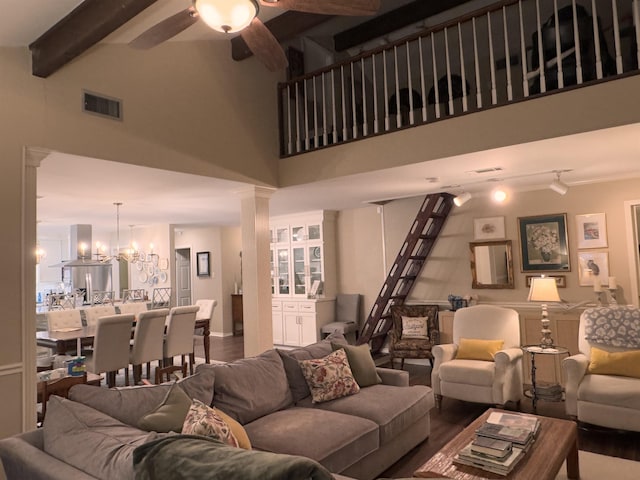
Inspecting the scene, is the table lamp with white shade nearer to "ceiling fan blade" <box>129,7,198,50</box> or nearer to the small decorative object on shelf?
the small decorative object on shelf

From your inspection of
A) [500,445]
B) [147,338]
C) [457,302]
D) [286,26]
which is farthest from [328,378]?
[286,26]

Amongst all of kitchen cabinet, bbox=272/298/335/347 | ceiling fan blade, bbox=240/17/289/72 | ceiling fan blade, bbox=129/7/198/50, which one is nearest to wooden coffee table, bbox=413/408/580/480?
ceiling fan blade, bbox=240/17/289/72

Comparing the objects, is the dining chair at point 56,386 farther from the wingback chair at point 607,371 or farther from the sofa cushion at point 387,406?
the wingback chair at point 607,371

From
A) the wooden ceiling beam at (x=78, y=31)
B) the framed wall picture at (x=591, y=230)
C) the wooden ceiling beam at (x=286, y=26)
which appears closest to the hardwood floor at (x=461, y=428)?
the framed wall picture at (x=591, y=230)

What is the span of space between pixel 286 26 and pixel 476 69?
2.16 meters

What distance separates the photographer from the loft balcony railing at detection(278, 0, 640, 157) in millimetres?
3518

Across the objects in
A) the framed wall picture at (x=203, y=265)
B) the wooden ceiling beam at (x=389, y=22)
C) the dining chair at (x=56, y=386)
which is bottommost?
the dining chair at (x=56, y=386)

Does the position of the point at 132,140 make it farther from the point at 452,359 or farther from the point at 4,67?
the point at 452,359

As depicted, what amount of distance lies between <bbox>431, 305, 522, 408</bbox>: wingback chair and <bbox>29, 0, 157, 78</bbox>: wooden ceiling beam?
154 inches

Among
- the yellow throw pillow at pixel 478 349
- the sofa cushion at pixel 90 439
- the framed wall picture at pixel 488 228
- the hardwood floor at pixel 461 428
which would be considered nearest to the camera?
the sofa cushion at pixel 90 439

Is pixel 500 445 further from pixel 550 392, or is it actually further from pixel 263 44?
pixel 263 44

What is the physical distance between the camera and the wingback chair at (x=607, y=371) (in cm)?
347

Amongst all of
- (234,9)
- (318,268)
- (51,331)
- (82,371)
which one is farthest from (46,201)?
(234,9)

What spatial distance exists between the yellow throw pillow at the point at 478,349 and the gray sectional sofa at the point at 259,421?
1109 mm
